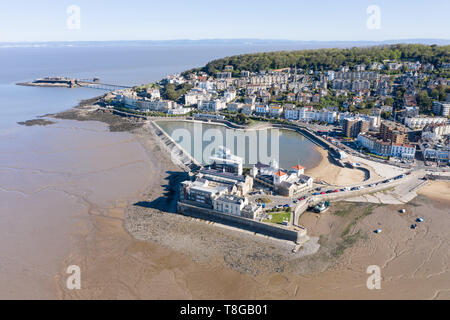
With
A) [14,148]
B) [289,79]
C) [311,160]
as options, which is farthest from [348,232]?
[289,79]

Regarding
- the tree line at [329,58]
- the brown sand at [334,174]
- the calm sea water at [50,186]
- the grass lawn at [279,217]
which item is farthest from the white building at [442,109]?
the grass lawn at [279,217]

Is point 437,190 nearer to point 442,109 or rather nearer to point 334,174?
point 334,174

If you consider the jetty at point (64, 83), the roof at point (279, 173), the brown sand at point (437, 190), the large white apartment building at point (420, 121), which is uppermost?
the jetty at point (64, 83)

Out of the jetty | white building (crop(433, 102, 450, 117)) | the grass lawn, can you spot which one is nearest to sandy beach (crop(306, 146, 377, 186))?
the grass lawn

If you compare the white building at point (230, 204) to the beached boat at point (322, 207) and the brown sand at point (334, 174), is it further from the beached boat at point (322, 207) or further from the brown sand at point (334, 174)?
the brown sand at point (334, 174)

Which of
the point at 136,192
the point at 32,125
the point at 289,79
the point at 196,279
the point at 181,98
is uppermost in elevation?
the point at 289,79

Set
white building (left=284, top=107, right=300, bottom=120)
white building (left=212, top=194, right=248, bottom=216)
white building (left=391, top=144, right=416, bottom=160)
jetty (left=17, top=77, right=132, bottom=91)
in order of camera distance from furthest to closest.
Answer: jetty (left=17, top=77, right=132, bottom=91), white building (left=284, top=107, right=300, bottom=120), white building (left=391, top=144, right=416, bottom=160), white building (left=212, top=194, right=248, bottom=216)

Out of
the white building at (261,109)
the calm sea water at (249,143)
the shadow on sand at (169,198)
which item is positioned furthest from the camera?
the white building at (261,109)

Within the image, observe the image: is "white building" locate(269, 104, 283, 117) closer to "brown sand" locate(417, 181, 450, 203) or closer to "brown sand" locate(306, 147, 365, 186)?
"brown sand" locate(306, 147, 365, 186)

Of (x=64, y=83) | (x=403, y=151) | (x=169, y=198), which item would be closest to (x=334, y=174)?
(x=403, y=151)

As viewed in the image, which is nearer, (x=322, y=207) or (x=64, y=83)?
(x=322, y=207)

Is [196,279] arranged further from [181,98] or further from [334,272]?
[181,98]
